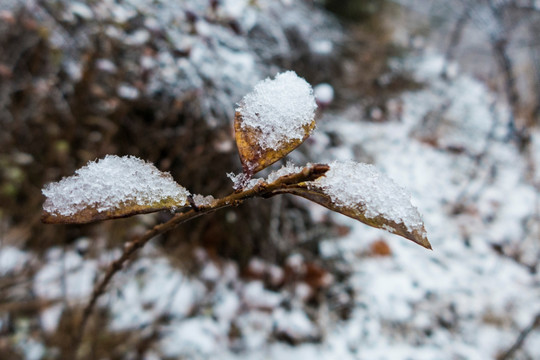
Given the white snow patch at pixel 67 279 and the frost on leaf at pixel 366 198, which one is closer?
the frost on leaf at pixel 366 198

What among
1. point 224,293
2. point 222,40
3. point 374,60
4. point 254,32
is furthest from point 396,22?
point 224,293

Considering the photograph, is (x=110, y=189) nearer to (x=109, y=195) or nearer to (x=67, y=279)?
(x=109, y=195)

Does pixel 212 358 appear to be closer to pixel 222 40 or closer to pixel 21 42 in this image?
pixel 222 40

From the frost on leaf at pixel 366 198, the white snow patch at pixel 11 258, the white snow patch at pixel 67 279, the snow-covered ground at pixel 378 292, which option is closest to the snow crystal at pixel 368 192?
the frost on leaf at pixel 366 198

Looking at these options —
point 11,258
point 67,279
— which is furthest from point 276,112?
point 11,258

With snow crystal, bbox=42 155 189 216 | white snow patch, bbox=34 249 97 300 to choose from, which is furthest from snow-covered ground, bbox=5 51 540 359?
snow crystal, bbox=42 155 189 216

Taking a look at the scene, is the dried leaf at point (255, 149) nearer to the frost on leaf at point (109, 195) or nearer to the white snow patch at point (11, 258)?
the frost on leaf at point (109, 195)
